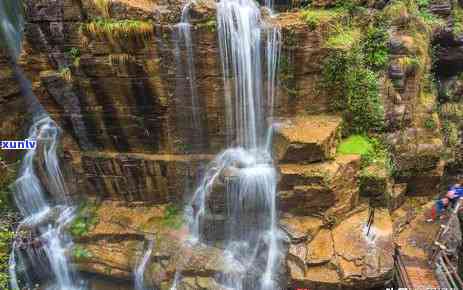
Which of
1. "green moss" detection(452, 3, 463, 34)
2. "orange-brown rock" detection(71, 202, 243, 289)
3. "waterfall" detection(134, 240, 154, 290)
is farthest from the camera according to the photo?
"green moss" detection(452, 3, 463, 34)

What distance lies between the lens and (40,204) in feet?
40.8

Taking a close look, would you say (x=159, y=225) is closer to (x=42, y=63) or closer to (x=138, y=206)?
(x=138, y=206)

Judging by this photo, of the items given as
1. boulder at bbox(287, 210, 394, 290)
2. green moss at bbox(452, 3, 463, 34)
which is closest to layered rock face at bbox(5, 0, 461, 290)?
boulder at bbox(287, 210, 394, 290)

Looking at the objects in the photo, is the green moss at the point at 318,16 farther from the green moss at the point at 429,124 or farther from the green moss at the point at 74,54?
the green moss at the point at 74,54

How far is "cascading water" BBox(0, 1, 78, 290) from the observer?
11.4m

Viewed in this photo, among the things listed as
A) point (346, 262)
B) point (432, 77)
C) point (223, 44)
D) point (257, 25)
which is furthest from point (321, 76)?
point (346, 262)

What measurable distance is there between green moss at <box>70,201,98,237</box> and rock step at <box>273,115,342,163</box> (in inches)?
252

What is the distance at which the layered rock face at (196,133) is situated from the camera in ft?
30.0

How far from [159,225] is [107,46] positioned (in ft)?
18.5

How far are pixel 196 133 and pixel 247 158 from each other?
1.76 metres

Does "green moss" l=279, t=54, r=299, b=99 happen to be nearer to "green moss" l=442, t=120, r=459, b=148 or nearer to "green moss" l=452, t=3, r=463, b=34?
"green moss" l=442, t=120, r=459, b=148

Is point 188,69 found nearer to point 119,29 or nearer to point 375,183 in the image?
point 119,29

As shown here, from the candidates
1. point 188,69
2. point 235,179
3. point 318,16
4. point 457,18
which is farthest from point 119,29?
point 457,18

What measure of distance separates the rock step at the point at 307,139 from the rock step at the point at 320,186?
0.75ft
